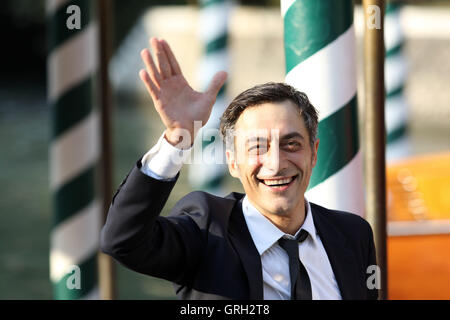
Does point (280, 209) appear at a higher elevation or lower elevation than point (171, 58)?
lower

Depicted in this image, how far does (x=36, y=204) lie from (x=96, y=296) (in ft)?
16.4

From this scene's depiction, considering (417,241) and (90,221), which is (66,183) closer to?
(90,221)

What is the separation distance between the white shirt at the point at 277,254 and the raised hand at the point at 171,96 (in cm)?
6

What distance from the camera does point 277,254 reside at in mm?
1551

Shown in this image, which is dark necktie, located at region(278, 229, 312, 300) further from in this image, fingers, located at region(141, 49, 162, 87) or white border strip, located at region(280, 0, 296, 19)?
white border strip, located at region(280, 0, 296, 19)

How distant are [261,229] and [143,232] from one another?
0.88 ft

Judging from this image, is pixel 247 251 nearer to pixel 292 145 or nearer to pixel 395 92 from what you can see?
pixel 292 145

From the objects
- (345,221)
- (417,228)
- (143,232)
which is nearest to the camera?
(143,232)

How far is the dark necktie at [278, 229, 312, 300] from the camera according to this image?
4.93 feet

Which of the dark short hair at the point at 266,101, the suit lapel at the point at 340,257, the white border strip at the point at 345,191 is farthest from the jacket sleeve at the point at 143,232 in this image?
the white border strip at the point at 345,191

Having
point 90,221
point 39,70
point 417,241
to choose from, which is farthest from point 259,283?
point 39,70

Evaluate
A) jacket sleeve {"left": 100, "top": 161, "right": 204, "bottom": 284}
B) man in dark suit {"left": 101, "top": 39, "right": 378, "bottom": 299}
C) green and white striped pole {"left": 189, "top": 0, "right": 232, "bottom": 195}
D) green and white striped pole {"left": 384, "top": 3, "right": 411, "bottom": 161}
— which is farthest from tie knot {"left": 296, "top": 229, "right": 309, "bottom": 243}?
green and white striped pole {"left": 384, "top": 3, "right": 411, "bottom": 161}

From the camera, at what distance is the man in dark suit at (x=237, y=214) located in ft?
4.62

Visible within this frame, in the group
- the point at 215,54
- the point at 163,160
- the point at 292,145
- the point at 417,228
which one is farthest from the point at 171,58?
the point at 215,54
